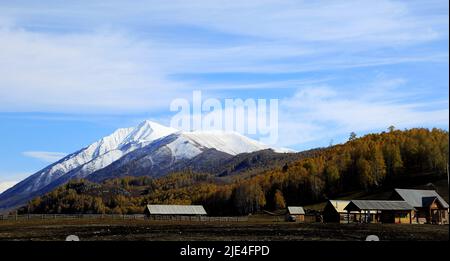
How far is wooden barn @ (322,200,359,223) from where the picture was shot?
66625mm

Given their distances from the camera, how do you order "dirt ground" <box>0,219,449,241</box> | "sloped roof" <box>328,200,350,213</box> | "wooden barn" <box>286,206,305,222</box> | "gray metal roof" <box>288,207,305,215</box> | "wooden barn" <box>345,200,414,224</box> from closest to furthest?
"dirt ground" <box>0,219,449,241</box> < "wooden barn" <box>345,200,414,224</box> < "wooden barn" <box>286,206,305,222</box> < "gray metal roof" <box>288,207,305,215</box> < "sloped roof" <box>328,200,350,213</box>

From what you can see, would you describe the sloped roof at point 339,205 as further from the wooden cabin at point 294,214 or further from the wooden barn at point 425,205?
the wooden barn at point 425,205

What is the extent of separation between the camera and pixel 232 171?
195250 millimetres

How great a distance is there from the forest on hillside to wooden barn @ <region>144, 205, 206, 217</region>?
6.61ft

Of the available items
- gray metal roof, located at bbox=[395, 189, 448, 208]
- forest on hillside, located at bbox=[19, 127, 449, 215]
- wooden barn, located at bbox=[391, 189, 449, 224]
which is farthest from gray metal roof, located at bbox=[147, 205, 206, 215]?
gray metal roof, located at bbox=[395, 189, 448, 208]

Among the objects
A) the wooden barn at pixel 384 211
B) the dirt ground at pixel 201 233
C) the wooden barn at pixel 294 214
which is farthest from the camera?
the wooden barn at pixel 294 214

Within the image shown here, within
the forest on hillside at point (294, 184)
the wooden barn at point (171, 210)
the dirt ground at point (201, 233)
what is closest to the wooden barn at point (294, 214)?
the forest on hillside at point (294, 184)

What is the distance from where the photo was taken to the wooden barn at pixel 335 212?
6662 centimetres

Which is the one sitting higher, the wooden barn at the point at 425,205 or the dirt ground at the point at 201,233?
the wooden barn at the point at 425,205

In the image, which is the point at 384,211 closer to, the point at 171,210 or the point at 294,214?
the point at 294,214

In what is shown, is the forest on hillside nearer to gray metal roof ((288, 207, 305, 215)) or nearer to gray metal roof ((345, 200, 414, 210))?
gray metal roof ((288, 207, 305, 215))

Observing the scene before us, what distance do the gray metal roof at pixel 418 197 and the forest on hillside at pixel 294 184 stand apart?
296cm
